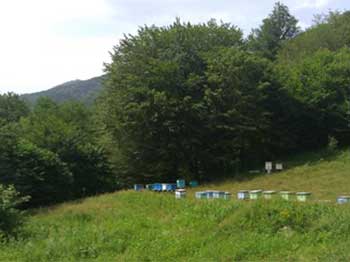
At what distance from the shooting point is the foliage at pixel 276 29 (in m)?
68.1

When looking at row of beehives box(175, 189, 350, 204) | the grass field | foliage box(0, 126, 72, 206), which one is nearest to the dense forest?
foliage box(0, 126, 72, 206)

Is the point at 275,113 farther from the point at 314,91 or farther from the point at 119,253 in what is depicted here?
the point at 119,253

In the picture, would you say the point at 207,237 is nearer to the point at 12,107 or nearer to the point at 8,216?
the point at 8,216

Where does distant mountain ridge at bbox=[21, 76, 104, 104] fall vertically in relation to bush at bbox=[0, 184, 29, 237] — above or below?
above

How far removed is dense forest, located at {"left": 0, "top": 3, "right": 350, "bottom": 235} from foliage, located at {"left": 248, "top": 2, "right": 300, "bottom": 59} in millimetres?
29541

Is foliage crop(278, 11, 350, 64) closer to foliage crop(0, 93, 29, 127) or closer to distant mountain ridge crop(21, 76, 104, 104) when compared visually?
foliage crop(0, 93, 29, 127)

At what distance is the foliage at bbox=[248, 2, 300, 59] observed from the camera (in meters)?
68.1

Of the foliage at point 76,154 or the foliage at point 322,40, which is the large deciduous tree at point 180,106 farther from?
the foliage at point 322,40

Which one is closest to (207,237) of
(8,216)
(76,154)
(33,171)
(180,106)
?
(8,216)

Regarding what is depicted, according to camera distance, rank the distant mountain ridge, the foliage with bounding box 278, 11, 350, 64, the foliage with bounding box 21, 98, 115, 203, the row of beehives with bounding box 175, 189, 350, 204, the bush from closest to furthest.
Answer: the bush → the row of beehives with bounding box 175, 189, 350, 204 → the foliage with bounding box 21, 98, 115, 203 → the foliage with bounding box 278, 11, 350, 64 → the distant mountain ridge

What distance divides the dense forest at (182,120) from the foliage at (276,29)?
2954cm

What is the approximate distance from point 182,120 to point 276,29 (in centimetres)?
4468

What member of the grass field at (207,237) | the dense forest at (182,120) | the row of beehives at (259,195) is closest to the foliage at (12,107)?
the dense forest at (182,120)

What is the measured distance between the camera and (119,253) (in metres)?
10.2
